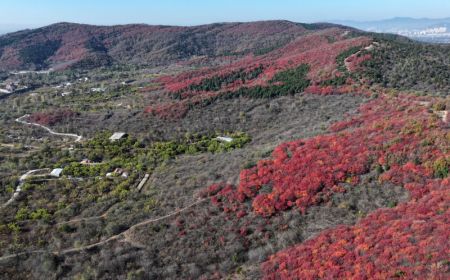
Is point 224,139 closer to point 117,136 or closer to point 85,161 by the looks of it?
point 117,136

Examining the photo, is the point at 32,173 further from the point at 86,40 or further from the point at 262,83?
the point at 86,40

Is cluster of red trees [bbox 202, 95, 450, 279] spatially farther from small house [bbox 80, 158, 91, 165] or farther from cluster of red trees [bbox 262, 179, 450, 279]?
small house [bbox 80, 158, 91, 165]

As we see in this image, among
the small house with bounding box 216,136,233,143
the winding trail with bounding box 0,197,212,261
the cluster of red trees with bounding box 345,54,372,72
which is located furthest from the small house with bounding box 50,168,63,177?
Result: the cluster of red trees with bounding box 345,54,372,72

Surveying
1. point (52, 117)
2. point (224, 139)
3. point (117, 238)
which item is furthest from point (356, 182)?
point (52, 117)

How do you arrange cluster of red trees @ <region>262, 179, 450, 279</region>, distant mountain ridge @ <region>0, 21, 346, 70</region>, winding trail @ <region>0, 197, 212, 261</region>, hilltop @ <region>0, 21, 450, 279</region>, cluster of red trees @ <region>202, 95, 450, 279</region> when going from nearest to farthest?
cluster of red trees @ <region>262, 179, 450, 279</region>, cluster of red trees @ <region>202, 95, 450, 279</region>, hilltop @ <region>0, 21, 450, 279</region>, winding trail @ <region>0, 197, 212, 261</region>, distant mountain ridge @ <region>0, 21, 346, 70</region>

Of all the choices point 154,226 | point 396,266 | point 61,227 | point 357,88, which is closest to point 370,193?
point 396,266

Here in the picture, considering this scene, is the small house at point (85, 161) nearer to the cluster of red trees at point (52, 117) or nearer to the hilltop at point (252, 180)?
the hilltop at point (252, 180)
